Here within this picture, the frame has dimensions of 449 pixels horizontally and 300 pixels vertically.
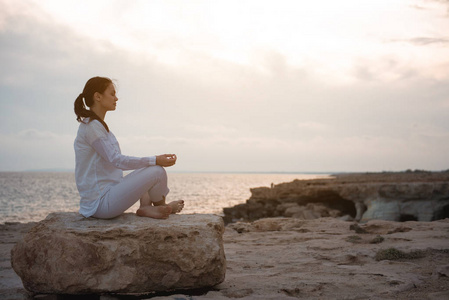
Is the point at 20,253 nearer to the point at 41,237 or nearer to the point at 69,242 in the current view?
the point at 41,237

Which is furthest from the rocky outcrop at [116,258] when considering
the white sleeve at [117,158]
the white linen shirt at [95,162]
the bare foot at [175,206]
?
the white sleeve at [117,158]

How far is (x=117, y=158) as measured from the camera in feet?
13.0

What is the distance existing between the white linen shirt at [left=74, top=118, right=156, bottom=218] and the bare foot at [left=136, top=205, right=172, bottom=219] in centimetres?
48

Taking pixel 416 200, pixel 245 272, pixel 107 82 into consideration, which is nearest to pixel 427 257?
pixel 245 272

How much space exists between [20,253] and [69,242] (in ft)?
1.95

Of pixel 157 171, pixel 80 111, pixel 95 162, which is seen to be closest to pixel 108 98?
pixel 80 111

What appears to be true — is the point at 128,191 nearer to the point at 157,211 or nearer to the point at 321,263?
the point at 157,211

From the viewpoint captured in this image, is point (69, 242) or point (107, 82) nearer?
point (69, 242)

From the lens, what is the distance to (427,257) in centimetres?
541

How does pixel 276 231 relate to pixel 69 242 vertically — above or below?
below

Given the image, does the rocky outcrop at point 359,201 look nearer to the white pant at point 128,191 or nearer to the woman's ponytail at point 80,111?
the white pant at point 128,191

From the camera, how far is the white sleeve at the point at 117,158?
3971 millimetres

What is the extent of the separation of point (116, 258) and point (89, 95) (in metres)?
1.93

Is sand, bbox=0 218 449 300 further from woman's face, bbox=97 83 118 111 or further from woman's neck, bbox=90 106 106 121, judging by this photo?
woman's face, bbox=97 83 118 111
